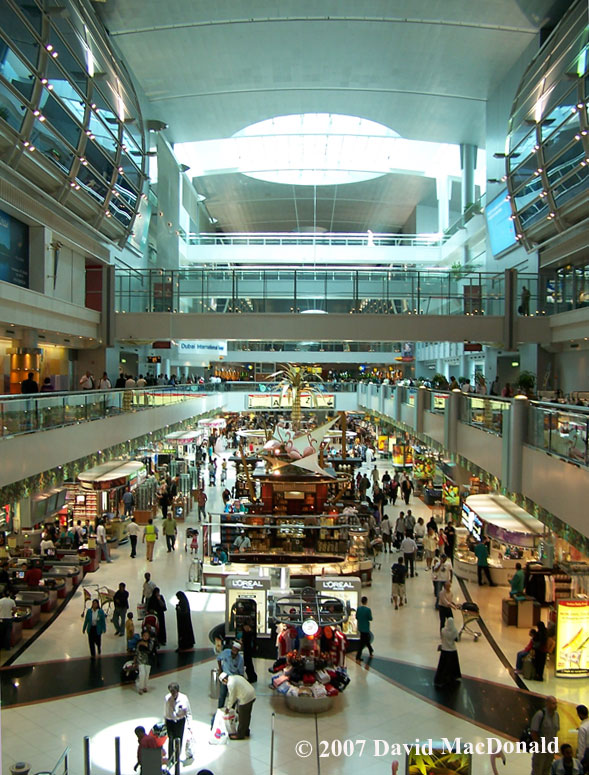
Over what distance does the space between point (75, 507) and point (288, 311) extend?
9460mm

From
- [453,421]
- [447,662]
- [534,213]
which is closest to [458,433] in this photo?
[453,421]

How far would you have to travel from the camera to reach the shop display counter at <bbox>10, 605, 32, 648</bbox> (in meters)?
11.8

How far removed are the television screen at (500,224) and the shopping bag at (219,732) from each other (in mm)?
22144

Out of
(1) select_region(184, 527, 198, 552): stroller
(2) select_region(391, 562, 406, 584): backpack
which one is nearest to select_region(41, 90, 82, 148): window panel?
(1) select_region(184, 527, 198, 552): stroller

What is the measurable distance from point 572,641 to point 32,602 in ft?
31.6

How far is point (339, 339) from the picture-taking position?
78.3ft

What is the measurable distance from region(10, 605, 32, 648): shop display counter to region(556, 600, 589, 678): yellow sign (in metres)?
8.92

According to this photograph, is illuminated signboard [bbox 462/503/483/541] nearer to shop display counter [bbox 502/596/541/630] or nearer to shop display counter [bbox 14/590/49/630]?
shop display counter [bbox 502/596/541/630]

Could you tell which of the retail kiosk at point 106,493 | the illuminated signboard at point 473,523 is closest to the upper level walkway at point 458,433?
the retail kiosk at point 106,493

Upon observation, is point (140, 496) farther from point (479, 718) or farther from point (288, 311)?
point (479, 718)

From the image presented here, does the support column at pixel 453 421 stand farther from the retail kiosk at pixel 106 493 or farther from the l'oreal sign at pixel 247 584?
the retail kiosk at pixel 106 493

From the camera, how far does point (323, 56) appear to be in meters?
27.8

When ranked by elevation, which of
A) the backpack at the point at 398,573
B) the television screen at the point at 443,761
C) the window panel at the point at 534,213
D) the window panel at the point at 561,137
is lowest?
the backpack at the point at 398,573

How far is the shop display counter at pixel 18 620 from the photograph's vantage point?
11836 mm
